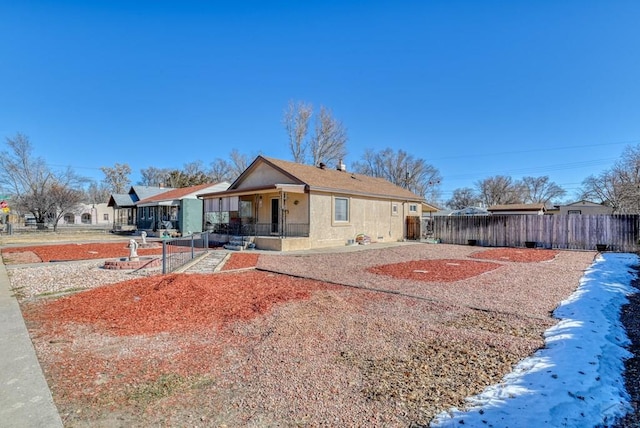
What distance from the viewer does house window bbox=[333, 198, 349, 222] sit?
17.9 m

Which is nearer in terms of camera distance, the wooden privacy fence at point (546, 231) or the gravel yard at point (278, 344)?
the gravel yard at point (278, 344)

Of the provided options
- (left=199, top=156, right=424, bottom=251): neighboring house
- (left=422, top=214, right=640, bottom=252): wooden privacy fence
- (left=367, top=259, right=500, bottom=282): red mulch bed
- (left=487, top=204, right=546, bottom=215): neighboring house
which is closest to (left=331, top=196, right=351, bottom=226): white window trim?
(left=199, top=156, right=424, bottom=251): neighboring house

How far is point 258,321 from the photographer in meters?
5.19

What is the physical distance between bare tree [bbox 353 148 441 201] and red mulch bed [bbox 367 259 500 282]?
41.0 metres

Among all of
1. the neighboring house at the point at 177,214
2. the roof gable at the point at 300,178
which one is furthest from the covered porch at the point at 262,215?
the neighboring house at the point at 177,214

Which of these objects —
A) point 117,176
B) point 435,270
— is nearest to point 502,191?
point 435,270

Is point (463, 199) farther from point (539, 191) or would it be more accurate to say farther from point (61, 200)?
point (61, 200)

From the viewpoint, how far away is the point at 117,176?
6444cm

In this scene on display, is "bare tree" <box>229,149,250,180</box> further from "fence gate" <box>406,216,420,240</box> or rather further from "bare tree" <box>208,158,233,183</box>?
"fence gate" <box>406,216,420,240</box>

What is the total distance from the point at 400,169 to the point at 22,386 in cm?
5305

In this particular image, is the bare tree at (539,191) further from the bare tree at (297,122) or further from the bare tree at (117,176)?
the bare tree at (117,176)

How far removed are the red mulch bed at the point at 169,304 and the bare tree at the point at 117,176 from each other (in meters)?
67.2

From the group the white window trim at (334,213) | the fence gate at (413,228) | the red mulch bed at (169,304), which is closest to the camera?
the red mulch bed at (169,304)

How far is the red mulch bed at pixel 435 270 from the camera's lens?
895 centimetres
